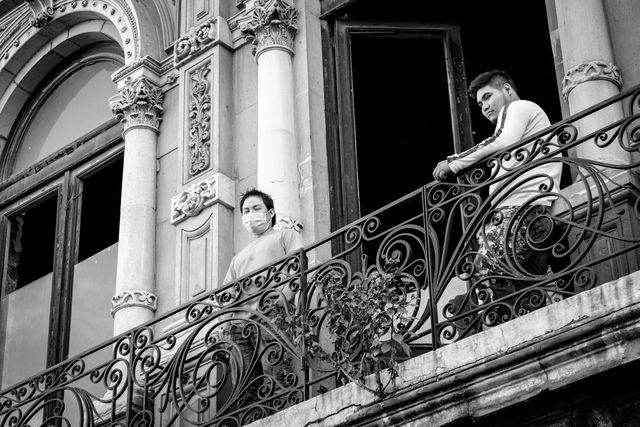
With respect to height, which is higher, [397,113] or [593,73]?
[397,113]

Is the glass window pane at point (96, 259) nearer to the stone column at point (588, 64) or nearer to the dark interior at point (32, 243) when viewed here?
the dark interior at point (32, 243)

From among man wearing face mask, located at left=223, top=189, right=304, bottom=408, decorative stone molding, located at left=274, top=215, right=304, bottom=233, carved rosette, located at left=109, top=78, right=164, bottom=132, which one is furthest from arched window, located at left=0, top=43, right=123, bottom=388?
man wearing face mask, located at left=223, top=189, right=304, bottom=408

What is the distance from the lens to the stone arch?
1446cm

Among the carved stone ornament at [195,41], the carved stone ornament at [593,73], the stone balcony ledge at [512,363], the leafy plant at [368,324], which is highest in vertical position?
the carved stone ornament at [195,41]

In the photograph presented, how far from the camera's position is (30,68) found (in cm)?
1479

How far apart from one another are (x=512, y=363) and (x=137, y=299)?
15.2ft

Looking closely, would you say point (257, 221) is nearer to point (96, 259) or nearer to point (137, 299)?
point (137, 299)

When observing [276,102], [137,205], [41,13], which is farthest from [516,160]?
[41,13]

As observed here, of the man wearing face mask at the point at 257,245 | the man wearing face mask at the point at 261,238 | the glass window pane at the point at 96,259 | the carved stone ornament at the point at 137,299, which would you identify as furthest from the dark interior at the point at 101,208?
the man wearing face mask at the point at 261,238

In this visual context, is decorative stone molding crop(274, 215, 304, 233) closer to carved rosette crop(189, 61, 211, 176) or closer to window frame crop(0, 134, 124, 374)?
carved rosette crop(189, 61, 211, 176)

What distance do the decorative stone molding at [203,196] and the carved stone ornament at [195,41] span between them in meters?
1.32

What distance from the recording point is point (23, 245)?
14.4 metres

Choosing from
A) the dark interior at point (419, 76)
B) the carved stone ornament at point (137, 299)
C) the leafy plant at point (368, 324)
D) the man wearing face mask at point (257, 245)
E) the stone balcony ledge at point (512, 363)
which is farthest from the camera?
the dark interior at point (419, 76)

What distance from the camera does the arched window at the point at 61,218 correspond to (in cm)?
1333
